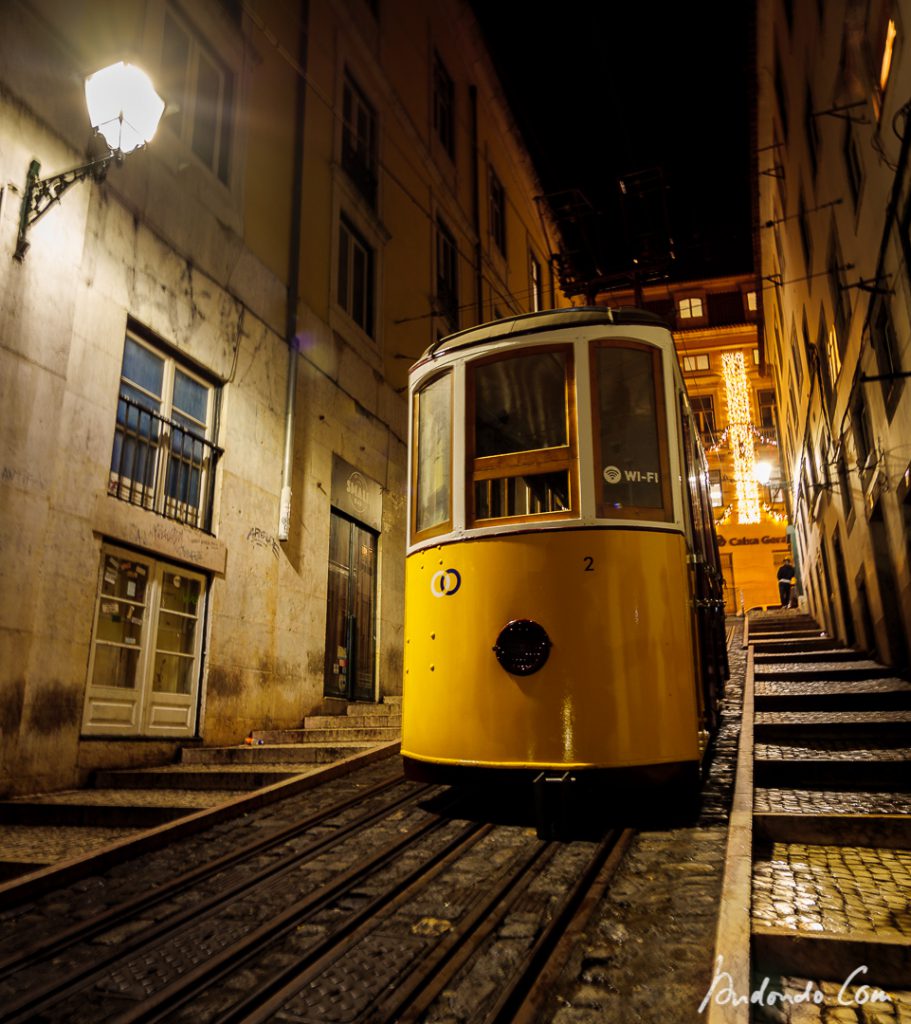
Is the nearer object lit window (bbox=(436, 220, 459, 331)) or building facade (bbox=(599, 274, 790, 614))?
lit window (bbox=(436, 220, 459, 331))

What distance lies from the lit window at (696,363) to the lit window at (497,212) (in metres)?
18.1

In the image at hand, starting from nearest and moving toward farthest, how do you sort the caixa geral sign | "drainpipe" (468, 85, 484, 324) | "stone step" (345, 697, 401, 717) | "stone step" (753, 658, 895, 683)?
"stone step" (753, 658, 895, 683) < "stone step" (345, 697, 401, 717) < "drainpipe" (468, 85, 484, 324) < the caixa geral sign

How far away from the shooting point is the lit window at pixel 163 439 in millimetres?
8039

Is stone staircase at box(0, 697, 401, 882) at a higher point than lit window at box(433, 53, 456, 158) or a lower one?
lower

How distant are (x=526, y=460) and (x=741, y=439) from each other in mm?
24508

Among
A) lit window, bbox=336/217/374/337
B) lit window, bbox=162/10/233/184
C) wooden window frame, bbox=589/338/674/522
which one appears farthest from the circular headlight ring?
lit window, bbox=336/217/374/337

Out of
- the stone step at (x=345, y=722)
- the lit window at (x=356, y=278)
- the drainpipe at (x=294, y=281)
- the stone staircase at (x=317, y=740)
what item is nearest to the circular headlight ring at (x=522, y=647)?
the stone staircase at (x=317, y=740)

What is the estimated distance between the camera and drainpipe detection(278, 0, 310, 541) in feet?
33.7

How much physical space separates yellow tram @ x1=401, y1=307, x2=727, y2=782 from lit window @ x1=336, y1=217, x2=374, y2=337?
7827 mm

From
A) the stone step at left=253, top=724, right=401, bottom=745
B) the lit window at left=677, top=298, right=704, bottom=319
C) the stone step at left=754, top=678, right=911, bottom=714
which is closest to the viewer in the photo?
the stone step at left=754, top=678, right=911, bottom=714

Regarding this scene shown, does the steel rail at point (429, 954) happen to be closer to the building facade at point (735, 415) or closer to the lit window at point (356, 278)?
the lit window at point (356, 278)

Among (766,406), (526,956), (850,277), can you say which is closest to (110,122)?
(526,956)

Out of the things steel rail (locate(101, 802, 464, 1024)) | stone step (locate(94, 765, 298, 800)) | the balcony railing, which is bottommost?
steel rail (locate(101, 802, 464, 1024))

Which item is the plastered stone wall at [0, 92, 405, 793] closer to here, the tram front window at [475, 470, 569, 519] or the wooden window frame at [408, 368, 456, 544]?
the wooden window frame at [408, 368, 456, 544]
